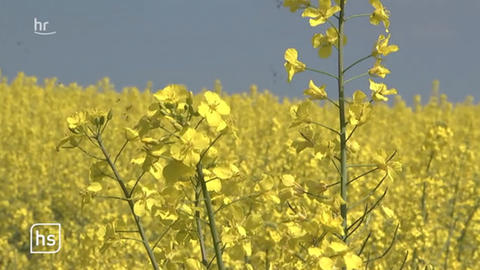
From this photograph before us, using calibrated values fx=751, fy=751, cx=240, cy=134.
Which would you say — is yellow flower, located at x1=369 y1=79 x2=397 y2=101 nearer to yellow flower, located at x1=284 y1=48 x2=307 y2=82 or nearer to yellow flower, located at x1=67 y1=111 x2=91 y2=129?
yellow flower, located at x1=284 y1=48 x2=307 y2=82

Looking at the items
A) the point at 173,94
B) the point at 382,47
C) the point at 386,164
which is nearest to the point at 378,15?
the point at 382,47

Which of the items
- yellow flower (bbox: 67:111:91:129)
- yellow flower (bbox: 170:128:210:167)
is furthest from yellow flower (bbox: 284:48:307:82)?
yellow flower (bbox: 67:111:91:129)

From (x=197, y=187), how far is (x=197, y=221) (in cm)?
11

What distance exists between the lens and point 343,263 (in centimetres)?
163

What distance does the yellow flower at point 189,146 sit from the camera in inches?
61.0

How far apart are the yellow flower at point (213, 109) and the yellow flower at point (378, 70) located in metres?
0.45

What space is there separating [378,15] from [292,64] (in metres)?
0.27

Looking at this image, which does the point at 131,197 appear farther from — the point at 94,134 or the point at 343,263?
the point at 343,263

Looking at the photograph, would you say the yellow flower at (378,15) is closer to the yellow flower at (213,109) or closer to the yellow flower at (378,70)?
the yellow flower at (378,70)

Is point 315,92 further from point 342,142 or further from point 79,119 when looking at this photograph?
point 79,119

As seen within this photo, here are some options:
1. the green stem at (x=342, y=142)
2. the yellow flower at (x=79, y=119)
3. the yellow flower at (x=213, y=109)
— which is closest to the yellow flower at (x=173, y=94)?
the yellow flower at (x=213, y=109)

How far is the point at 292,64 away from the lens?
73.4 inches

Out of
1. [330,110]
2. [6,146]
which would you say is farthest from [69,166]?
[330,110]

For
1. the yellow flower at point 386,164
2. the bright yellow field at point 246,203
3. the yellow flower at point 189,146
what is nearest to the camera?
the yellow flower at point 189,146
